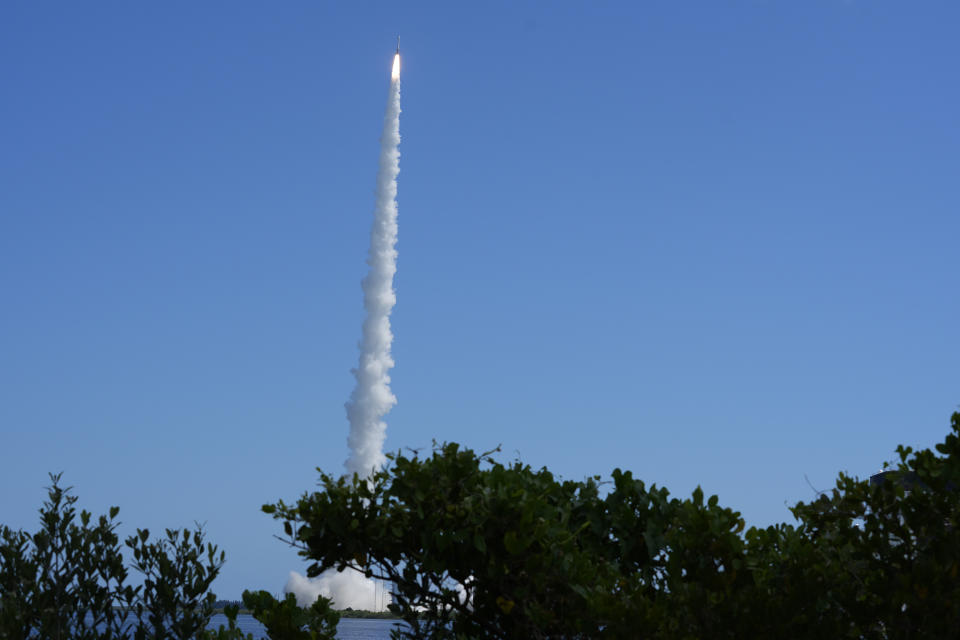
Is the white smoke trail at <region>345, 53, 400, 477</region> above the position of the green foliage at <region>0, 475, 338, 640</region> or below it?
above

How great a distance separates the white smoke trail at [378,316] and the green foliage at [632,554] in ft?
141

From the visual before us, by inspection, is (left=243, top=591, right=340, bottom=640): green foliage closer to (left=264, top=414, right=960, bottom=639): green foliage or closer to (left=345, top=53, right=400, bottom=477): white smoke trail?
(left=264, top=414, right=960, bottom=639): green foliage

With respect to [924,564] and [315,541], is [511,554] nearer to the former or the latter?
[315,541]

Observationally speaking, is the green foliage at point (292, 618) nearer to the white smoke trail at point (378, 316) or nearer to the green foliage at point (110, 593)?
the green foliage at point (110, 593)

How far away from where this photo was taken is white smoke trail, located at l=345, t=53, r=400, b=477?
60344 mm

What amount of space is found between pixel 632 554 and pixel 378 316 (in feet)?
198

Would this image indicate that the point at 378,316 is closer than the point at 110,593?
No

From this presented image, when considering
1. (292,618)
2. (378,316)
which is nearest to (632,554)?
(292,618)

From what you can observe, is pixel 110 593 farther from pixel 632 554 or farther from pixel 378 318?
pixel 378 318

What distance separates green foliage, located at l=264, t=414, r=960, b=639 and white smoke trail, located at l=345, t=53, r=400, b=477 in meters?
42.9

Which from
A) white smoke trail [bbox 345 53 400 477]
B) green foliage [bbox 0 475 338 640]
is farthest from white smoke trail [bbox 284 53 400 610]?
green foliage [bbox 0 475 338 640]

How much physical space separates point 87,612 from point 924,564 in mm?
8915

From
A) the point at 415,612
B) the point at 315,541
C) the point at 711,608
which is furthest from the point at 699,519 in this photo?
the point at 315,541

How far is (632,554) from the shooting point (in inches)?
445
